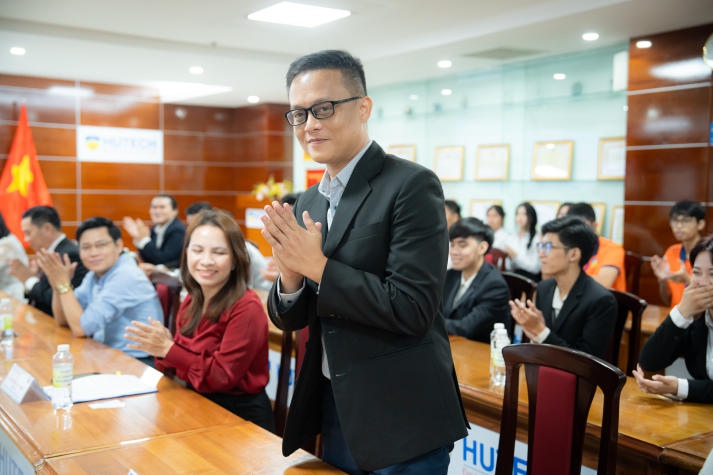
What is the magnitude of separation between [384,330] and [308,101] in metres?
0.50

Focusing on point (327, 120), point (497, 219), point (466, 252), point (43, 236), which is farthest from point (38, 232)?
point (497, 219)

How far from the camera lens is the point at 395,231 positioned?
1.35 m

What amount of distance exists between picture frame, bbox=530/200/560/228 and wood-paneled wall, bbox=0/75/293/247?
457cm

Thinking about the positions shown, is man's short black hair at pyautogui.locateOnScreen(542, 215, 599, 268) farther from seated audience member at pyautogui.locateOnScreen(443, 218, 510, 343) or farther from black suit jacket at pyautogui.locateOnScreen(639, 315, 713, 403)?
black suit jacket at pyautogui.locateOnScreen(639, 315, 713, 403)

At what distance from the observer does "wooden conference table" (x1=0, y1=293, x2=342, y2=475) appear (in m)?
1.69

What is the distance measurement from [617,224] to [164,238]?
14.5 feet

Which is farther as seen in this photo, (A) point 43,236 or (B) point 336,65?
(A) point 43,236

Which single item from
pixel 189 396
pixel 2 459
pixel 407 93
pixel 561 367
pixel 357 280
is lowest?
pixel 2 459

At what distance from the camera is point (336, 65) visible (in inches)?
56.1

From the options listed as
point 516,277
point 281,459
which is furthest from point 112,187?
point 281,459

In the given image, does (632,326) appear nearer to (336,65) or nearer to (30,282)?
(336,65)

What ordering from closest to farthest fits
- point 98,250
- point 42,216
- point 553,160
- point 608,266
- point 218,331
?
point 218,331
point 98,250
point 42,216
point 608,266
point 553,160

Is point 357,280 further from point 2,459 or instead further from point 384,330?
point 2,459

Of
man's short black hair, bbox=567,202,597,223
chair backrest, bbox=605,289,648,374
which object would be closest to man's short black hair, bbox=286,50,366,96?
chair backrest, bbox=605,289,648,374
